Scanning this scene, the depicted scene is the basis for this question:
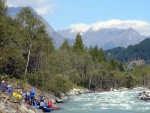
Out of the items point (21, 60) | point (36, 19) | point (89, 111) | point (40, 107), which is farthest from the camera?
point (36, 19)

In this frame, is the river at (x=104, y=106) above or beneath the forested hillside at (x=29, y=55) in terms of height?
beneath

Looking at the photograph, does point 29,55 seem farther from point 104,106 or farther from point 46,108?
point 46,108

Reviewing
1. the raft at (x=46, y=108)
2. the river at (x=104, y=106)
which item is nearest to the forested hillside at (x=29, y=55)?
the raft at (x=46, y=108)

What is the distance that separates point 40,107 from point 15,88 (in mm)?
5703

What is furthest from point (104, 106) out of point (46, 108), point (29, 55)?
point (29, 55)

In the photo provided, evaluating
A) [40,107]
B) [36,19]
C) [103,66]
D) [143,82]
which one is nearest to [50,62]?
[36,19]

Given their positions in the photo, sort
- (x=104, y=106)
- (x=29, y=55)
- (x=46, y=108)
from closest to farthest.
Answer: (x=46, y=108)
(x=104, y=106)
(x=29, y=55)

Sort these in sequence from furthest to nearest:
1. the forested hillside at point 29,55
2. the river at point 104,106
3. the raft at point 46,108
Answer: the forested hillside at point 29,55, the river at point 104,106, the raft at point 46,108

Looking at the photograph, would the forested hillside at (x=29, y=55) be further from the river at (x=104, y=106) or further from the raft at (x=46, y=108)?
the river at (x=104, y=106)

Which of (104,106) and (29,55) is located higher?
(29,55)

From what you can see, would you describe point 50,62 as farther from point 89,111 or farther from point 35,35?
point 89,111

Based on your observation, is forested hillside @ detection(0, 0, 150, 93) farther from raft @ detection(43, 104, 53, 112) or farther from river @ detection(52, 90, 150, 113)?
river @ detection(52, 90, 150, 113)

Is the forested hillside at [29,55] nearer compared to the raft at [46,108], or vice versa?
the raft at [46,108]

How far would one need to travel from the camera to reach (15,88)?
39.3 m
